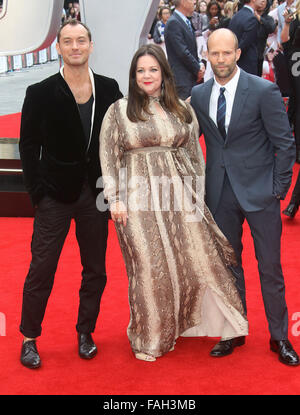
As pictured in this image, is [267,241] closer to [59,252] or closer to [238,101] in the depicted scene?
[238,101]

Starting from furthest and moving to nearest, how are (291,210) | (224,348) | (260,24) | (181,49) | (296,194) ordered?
(260,24)
(181,49)
(291,210)
(296,194)
(224,348)

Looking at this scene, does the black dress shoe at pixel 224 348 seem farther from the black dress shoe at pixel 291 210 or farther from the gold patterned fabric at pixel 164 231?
the black dress shoe at pixel 291 210

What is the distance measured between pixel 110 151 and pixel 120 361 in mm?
954

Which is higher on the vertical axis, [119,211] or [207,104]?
[207,104]

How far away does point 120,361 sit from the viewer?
2.93 metres

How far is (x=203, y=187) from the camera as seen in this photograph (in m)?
2.92

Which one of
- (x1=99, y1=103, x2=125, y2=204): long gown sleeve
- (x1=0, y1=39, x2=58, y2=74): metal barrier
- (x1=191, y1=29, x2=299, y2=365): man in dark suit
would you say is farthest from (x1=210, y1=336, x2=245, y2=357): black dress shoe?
(x1=0, y1=39, x2=58, y2=74): metal barrier

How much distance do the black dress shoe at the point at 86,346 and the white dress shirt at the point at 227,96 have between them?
1167 millimetres

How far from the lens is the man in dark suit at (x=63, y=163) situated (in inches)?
107

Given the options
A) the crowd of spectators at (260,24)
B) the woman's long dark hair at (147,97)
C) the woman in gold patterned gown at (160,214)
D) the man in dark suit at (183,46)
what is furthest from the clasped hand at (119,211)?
the crowd of spectators at (260,24)

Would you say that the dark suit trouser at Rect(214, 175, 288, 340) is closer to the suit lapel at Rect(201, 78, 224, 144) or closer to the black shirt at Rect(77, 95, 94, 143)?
the suit lapel at Rect(201, 78, 224, 144)

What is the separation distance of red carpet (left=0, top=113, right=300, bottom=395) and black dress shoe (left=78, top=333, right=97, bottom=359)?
3 centimetres

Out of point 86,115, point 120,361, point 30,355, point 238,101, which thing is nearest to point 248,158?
point 238,101

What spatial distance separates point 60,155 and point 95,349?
93cm
